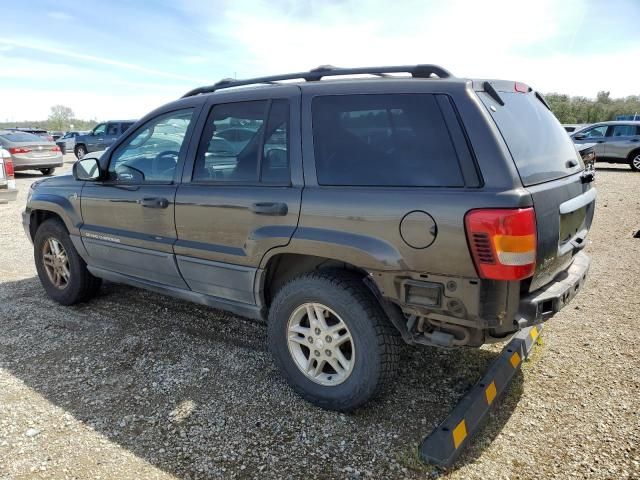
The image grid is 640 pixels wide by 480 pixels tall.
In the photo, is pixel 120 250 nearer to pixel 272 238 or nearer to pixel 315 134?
pixel 272 238

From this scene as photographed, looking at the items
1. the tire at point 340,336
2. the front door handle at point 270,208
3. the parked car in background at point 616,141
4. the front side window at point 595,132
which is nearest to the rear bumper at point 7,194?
the front door handle at point 270,208

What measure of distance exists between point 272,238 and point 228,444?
1.17 m

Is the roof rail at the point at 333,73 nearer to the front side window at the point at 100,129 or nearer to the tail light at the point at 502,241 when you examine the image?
the tail light at the point at 502,241

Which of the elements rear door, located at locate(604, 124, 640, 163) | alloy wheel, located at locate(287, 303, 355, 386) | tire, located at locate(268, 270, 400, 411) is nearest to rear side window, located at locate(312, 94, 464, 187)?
tire, located at locate(268, 270, 400, 411)

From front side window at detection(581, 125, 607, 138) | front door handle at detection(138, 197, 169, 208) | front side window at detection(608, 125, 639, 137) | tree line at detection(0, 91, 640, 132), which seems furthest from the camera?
tree line at detection(0, 91, 640, 132)

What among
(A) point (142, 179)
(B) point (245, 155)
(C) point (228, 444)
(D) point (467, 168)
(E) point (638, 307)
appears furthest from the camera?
(E) point (638, 307)

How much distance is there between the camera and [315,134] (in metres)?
2.84

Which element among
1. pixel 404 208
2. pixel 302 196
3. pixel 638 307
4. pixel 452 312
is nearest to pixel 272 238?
pixel 302 196

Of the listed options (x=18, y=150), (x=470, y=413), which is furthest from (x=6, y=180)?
(x=470, y=413)

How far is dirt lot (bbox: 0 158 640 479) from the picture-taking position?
2473mm

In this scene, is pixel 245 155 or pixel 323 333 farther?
pixel 245 155

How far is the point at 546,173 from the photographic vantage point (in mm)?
2580

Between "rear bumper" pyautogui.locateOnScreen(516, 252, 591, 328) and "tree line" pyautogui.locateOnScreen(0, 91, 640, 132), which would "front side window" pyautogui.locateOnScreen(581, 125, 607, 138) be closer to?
"rear bumper" pyautogui.locateOnScreen(516, 252, 591, 328)

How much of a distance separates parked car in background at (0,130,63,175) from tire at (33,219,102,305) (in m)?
12.1
